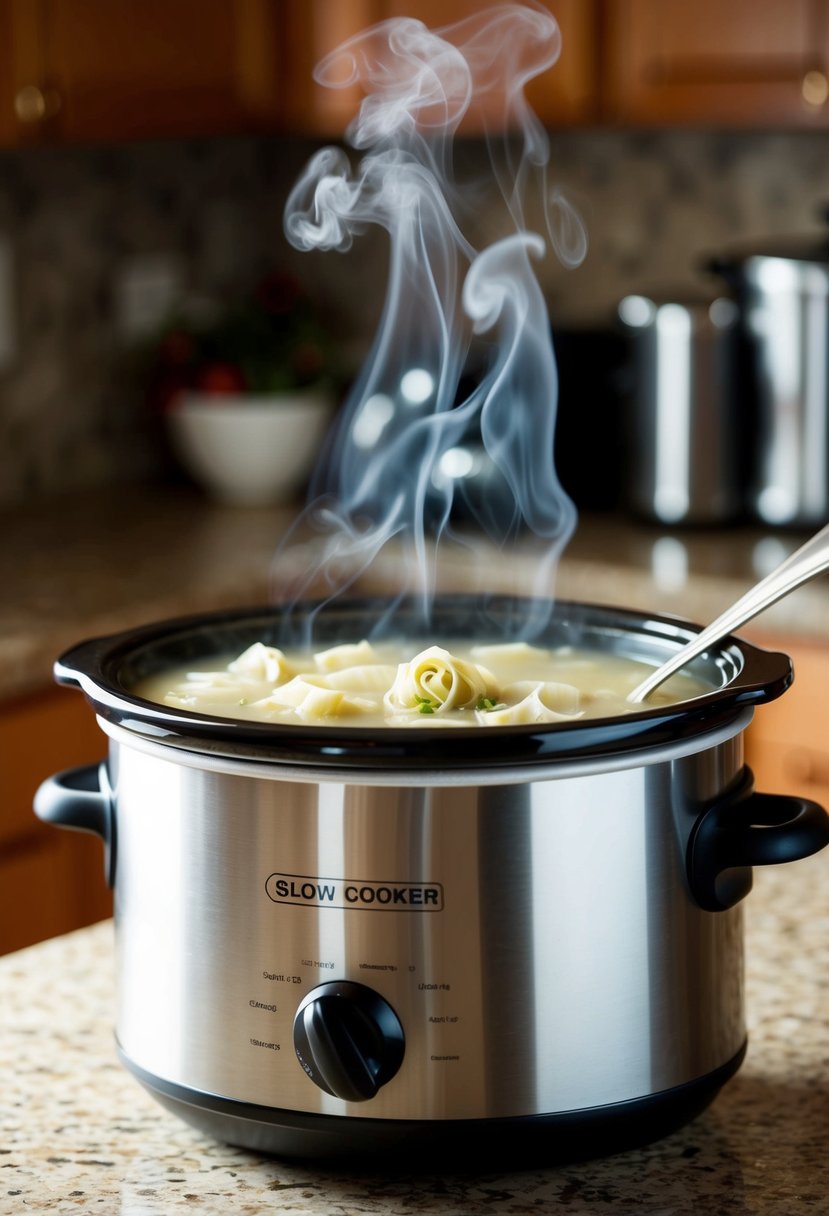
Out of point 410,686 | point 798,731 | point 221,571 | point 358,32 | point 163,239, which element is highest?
point 358,32

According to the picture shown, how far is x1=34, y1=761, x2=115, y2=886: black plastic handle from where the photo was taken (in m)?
0.88

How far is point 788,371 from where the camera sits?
254cm

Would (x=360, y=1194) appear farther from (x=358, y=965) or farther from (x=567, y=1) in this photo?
(x=567, y=1)

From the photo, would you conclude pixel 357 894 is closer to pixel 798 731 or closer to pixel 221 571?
pixel 798 731

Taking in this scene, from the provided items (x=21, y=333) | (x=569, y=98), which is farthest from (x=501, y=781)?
(x=21, y=333)

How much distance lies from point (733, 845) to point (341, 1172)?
0.25 m

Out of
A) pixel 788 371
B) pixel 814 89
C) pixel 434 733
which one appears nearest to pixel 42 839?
pixel 788 371

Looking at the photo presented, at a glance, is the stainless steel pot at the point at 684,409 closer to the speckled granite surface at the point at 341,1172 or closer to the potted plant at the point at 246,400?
the potted plant at the point at 246,400

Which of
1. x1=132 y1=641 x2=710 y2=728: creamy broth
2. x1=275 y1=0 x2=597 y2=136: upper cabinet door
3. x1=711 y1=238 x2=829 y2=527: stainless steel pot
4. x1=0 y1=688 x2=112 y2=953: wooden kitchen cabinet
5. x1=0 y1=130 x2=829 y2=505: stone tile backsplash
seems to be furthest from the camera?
x1=0 y1=130 x2=829 y2=505: stone tile backsplash

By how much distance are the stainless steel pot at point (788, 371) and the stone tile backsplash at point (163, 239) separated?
0.29 meters

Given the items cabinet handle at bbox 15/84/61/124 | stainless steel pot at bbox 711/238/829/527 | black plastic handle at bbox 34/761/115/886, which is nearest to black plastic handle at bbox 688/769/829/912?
black plastic handle at bbox 34/761/115/886

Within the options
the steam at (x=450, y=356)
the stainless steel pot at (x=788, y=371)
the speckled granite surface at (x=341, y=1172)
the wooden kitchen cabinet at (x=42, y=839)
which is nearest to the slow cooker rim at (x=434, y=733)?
the speckled granite surface at (x=341, y=1172)

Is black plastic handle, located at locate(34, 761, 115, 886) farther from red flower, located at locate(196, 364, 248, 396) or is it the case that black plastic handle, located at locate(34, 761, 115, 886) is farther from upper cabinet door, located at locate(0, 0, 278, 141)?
red flower, located at locate(196, 364, 248, 396)

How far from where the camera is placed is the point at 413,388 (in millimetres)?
2695
